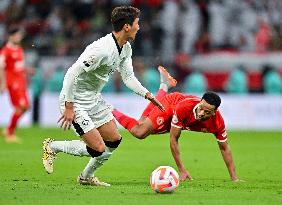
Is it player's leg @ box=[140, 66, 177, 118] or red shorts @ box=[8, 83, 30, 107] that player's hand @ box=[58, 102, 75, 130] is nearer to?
player's leg @ box=[140, 66, 177, 118]

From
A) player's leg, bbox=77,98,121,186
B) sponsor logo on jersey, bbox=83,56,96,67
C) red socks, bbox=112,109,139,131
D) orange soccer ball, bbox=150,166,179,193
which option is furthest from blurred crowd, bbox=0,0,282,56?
orange soccer ball, bbox=150,166,179,193

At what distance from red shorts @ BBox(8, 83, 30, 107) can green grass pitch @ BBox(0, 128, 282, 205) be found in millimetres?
947

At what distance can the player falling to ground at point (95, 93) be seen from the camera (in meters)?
10.6

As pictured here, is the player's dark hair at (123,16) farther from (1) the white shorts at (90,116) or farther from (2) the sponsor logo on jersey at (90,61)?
(1) the white shorts at (90,116)

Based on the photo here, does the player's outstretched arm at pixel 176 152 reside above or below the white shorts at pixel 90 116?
below

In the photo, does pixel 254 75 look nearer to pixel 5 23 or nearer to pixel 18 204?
pixel 5 23

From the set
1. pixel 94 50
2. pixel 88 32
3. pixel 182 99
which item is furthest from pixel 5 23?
pixel 94 50

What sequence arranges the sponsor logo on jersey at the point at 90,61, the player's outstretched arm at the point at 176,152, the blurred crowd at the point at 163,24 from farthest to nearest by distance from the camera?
the blurred crowd at the point at 163,24 < the player's outstretched arm at the point at 176,152 < the sponsor logo on jersey at the point at 90,61

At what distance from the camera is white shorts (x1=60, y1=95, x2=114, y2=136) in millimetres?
10938

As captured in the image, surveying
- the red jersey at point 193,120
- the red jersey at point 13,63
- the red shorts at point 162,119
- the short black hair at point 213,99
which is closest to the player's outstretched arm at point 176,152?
the red jersey at point 193,120

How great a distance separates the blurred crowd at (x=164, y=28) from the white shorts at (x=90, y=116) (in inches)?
580

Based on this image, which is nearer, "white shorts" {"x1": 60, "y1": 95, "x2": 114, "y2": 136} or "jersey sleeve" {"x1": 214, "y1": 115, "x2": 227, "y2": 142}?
"white shorts" {"x1": 60, "y1": 95, "x2": 114, "y2": 136}

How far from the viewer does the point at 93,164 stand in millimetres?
11352

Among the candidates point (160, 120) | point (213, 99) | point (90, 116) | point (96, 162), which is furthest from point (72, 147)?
point (160, 120)
